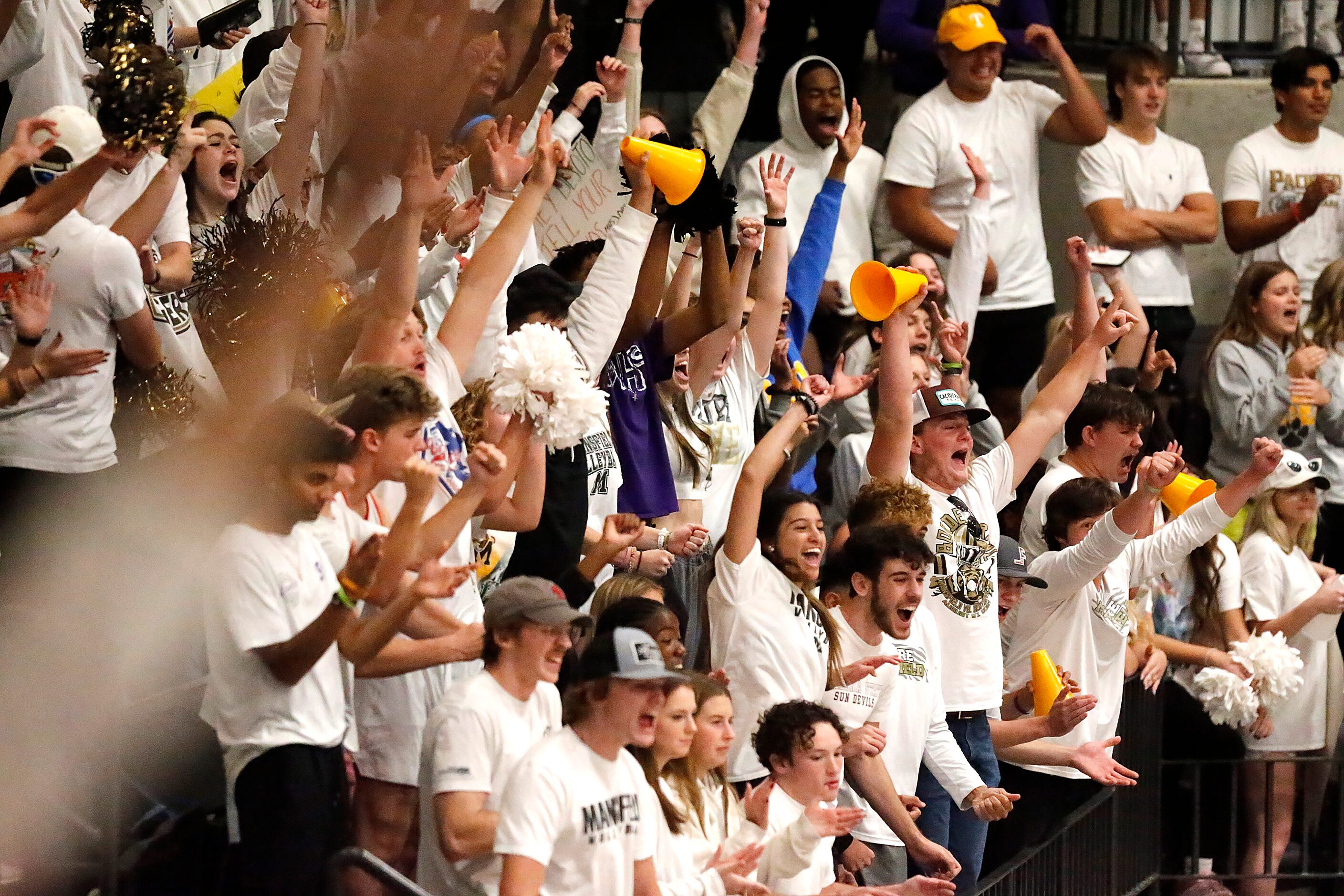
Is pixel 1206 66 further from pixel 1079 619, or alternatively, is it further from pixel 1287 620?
pixel 1079 619

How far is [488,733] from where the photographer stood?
3.68 meters

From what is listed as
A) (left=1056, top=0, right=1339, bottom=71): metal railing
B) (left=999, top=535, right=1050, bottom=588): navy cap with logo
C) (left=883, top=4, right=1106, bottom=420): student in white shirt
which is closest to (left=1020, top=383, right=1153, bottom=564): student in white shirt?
(left=999, top=535, right=1050, bottom=588): navy cap with logo

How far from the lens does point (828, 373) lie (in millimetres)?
7547

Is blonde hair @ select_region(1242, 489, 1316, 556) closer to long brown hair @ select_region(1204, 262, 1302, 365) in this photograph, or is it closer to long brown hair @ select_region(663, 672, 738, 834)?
long brown hair @ select_region(1204, 262, 1302, 365)

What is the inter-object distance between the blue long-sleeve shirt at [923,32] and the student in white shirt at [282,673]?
5.77 m

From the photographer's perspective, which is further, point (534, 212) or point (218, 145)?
point (218, 145)

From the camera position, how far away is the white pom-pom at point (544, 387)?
156 inches

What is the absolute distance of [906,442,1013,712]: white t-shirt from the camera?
5547 millimetres

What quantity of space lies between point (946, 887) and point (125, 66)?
8.69ft

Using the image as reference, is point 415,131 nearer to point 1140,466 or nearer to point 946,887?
point 946,887

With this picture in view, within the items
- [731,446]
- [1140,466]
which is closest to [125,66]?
[731,446]

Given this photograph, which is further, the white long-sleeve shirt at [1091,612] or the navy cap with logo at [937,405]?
the white long-sleeve shirt at [1091,612]

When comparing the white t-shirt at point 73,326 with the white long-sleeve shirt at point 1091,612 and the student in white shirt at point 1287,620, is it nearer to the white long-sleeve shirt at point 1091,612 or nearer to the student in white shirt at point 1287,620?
the white long-sleeve shirt at point 1091,612

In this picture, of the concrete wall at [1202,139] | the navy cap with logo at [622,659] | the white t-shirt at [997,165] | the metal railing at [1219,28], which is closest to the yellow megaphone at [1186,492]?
the white t-shirt at [997,165]
